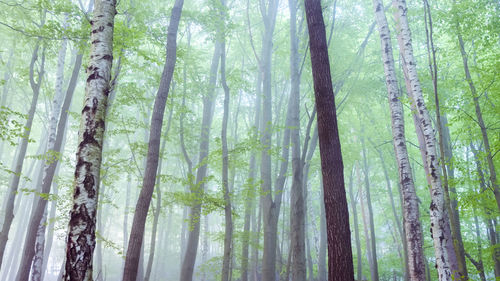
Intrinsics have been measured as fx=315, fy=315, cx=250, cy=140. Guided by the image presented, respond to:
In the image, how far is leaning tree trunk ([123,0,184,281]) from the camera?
6.74 metres

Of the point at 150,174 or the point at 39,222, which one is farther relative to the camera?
the point at 39,222

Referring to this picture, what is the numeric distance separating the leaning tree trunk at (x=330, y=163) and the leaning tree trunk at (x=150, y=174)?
13.7 feet

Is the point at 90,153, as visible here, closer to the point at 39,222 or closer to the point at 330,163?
the point at 330,163

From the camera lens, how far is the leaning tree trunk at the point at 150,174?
22.1 ft

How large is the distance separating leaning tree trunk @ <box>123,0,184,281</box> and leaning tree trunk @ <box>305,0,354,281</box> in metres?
4.17

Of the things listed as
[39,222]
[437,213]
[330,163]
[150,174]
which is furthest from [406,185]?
[39,222]

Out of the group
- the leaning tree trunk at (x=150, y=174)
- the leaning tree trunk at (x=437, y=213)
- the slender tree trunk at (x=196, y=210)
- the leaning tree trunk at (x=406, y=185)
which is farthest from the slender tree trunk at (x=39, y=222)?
the leaning tree trunk at (x=437, y=213)

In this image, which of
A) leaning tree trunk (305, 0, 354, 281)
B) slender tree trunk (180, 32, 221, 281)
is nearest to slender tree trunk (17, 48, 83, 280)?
slender tree trunk (180, 32, 221, 281)

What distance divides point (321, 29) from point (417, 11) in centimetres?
867

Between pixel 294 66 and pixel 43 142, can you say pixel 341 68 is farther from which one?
pixel 43 142

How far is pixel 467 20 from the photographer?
392 inches

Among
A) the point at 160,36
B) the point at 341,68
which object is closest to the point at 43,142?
the point at 160,36

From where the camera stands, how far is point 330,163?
456 cm

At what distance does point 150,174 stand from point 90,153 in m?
3.15
